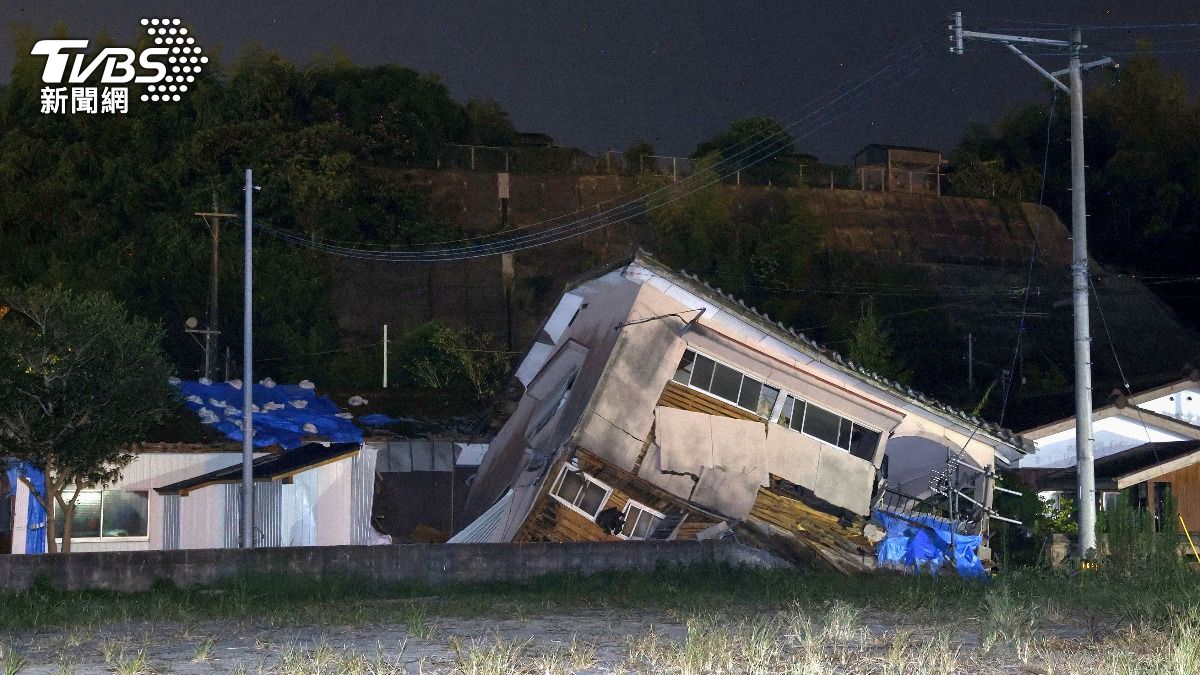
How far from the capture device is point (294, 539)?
1128 inches

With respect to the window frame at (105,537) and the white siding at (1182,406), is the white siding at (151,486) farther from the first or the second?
the white siding at (1182,406)

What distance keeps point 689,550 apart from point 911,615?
19.4ft

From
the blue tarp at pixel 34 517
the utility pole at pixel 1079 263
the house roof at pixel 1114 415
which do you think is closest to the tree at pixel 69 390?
the blue tarp at pixel 34 517

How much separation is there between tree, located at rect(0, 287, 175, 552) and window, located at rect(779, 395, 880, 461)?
12024 millimetres

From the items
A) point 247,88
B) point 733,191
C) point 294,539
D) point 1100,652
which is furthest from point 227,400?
point 733,191

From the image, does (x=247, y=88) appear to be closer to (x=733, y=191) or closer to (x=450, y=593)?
(x=733, y=191)

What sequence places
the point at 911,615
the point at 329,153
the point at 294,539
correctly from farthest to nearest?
the point at 329,153 → the point at 294,539 → the point at 911,615

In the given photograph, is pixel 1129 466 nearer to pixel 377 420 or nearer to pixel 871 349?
pixel 871 349

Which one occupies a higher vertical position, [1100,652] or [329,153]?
[329,153]

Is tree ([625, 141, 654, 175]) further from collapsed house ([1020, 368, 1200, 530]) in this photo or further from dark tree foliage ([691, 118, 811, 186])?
collapsed house ([1020, 368, 1200, 530])

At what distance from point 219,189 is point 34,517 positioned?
95.4ft

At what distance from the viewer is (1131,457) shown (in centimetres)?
3328

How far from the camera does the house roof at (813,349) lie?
25047mm

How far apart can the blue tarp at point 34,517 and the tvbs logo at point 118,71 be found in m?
20.4
